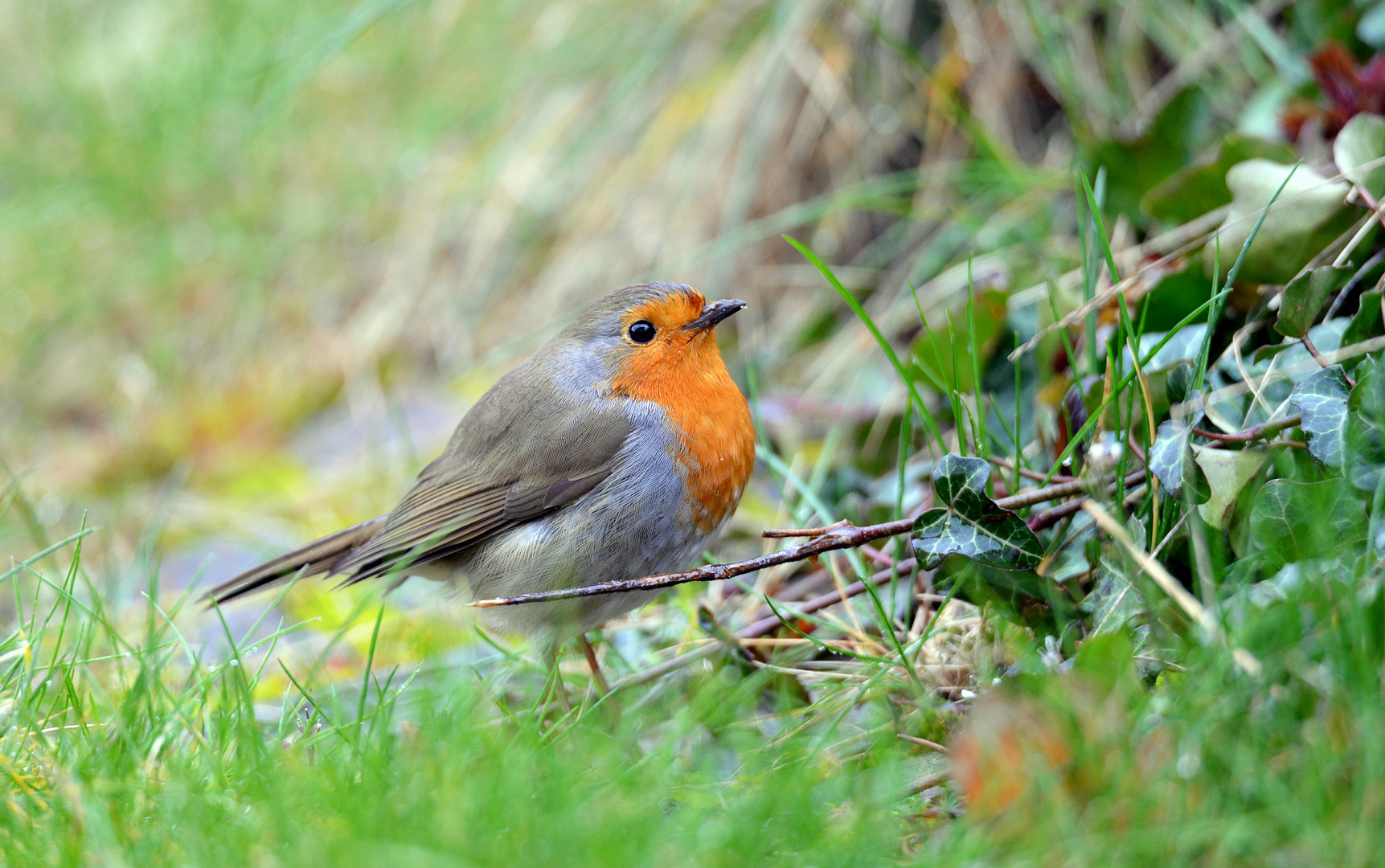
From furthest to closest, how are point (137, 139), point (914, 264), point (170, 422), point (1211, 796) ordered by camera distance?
point (137, 139), point (170, 422), point (914, 264), point (1211, 796)

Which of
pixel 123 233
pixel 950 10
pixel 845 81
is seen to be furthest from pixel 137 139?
pixel 950 10

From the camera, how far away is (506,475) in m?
2.86

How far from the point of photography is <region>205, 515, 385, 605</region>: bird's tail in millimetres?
2871

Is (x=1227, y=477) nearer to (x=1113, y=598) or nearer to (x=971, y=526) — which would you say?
(x=1113, y=598)

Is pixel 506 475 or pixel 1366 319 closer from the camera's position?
pixel 1366 319

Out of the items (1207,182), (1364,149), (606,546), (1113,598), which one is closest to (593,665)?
(606,546)

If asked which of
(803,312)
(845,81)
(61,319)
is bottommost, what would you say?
(803,312)

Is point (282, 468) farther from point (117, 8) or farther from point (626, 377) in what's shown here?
point (117, 8)

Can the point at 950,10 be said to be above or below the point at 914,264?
above

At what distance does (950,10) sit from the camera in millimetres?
4238

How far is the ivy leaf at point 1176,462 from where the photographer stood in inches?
75.0

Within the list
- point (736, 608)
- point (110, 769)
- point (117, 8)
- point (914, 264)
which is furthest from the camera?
point (117, 8)

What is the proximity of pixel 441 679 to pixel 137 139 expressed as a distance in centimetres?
509

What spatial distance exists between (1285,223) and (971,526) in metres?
1.00
